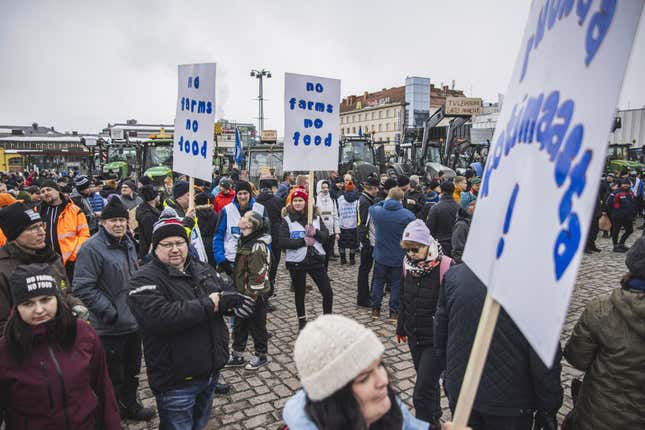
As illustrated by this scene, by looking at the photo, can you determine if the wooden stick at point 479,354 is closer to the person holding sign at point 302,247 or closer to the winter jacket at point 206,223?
the person holding sign at point 302,247

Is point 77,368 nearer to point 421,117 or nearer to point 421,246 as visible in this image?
point 421,246

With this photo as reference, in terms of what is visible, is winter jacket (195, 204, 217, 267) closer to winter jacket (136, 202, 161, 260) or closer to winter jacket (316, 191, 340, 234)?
winter jacket (136, 202, 161, 260)

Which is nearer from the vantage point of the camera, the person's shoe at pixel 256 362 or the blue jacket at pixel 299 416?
the blue jacket at pixel 299 416

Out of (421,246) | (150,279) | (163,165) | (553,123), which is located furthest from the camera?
(163,165)

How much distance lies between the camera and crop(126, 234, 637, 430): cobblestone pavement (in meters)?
4.13

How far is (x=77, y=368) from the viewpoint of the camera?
8.12ft

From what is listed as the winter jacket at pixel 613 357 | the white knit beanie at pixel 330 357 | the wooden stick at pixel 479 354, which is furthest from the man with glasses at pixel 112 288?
the winter jacket at pixel 613 357

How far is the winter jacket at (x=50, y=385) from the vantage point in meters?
2.34

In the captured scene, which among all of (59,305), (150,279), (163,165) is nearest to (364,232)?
(150,279)

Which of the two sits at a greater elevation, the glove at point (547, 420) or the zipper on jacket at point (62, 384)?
the zipper on jacket at point (62, 384)

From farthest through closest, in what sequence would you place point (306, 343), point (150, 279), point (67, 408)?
point (150, 279) < point (67, 408) < point (306, 343)

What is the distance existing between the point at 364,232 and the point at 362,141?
9829mm

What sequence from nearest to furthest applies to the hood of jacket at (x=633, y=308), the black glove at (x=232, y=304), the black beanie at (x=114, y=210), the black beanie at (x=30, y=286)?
1. the hood of jacket at (x=633, y=308)
2. the black beanie at (x=30, y=286)
3. the black glove at (x=232, y=304)
4. the black beanie at (x=114, y=210)

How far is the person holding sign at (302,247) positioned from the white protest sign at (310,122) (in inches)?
18.4
